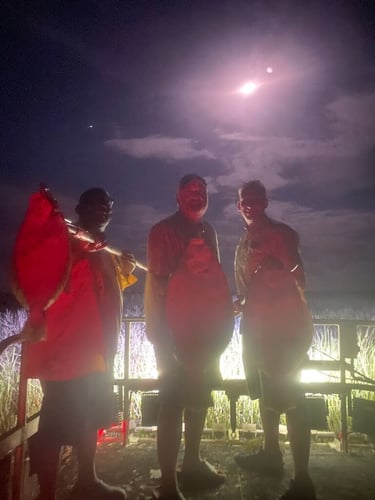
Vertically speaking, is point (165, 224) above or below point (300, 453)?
above

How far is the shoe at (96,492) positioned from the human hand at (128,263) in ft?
5.18

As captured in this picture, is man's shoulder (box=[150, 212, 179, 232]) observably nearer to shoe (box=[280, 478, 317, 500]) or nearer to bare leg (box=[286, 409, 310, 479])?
bare leg (box=[286, 409, 310, 479])

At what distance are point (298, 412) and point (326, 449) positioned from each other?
1554 millimetres

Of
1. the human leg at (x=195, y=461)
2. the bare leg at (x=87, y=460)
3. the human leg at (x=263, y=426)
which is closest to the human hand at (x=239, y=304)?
the human leg at (x=263, y=426)

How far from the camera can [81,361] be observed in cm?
259

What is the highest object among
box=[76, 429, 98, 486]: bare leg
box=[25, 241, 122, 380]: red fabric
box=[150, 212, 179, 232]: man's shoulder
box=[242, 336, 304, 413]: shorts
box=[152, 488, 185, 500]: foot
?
box=[150, 212, 179, 232]: man's shoulder

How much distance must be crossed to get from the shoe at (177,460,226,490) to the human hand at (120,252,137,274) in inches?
64.7

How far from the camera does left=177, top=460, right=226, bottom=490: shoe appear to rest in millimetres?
3002

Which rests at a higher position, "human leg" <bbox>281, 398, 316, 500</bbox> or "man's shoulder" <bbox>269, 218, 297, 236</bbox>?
"man's shoulder" <bbox>269, 218, 297, 236</bbox>

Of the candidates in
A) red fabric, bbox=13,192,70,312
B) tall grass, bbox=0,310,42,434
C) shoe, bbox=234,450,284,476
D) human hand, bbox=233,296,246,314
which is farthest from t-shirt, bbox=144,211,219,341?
tall grass, bbox=0,310,42,434

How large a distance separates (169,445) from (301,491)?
39.6 inches

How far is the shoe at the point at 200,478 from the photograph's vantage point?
3.00m

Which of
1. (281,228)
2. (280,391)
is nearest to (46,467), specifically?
(280,391)

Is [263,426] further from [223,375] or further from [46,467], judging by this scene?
[223,375]
